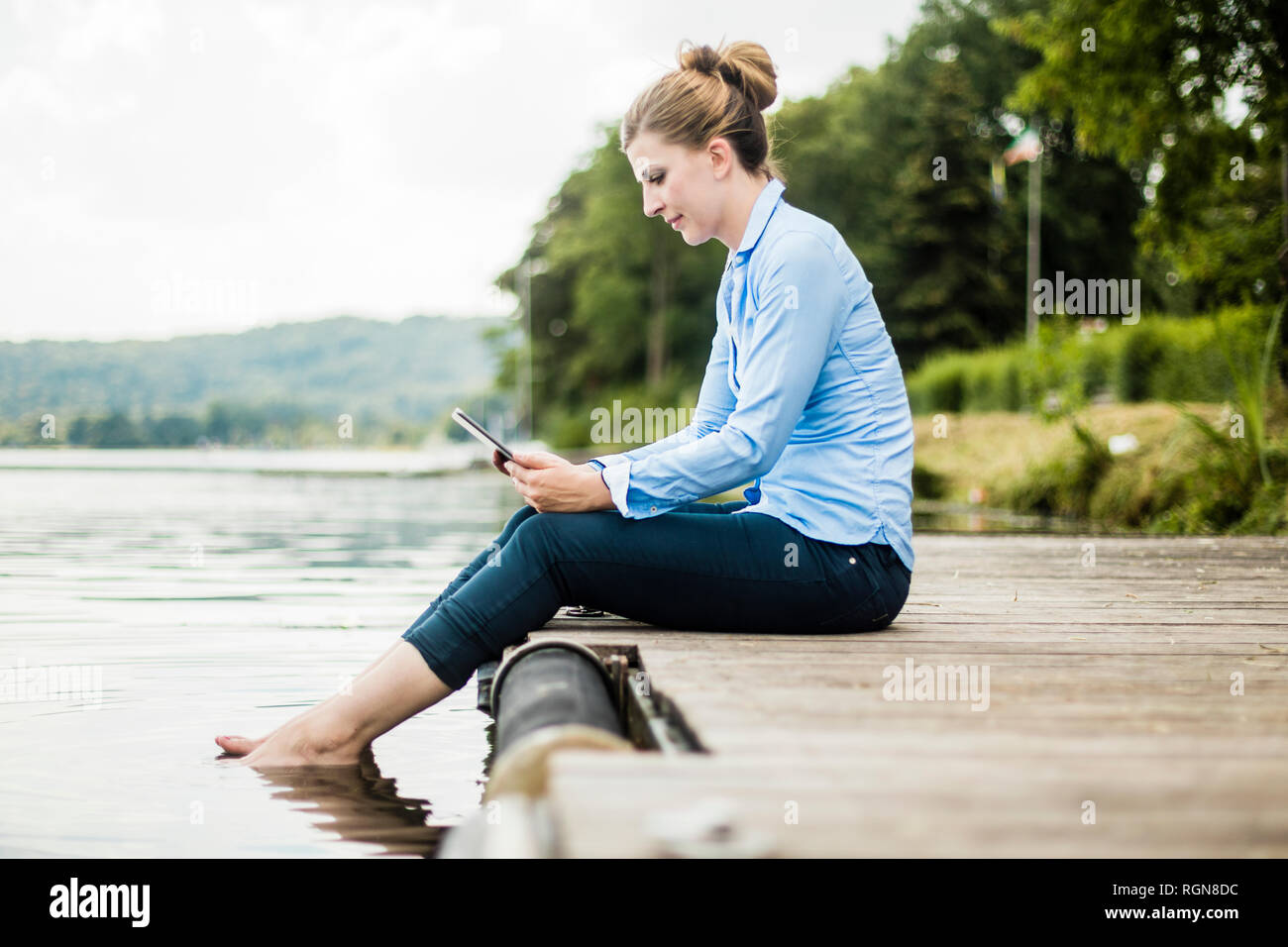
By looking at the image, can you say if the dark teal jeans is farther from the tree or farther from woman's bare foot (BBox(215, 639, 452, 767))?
the tree

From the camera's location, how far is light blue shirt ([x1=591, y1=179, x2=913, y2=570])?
2814 mm

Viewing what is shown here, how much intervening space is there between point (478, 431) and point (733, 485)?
678mm

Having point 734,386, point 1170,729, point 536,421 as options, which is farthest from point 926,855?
point 536,421

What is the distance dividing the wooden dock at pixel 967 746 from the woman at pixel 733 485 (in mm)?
97

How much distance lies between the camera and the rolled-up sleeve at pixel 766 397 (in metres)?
2.80

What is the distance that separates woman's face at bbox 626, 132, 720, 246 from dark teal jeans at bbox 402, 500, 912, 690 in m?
0.70

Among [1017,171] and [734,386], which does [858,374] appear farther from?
[1017,171]

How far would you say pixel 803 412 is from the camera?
9.78ft

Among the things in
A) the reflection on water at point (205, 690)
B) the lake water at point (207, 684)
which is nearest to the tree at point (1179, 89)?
the lake water at point (207, 684)

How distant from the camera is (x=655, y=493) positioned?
2.85 metres

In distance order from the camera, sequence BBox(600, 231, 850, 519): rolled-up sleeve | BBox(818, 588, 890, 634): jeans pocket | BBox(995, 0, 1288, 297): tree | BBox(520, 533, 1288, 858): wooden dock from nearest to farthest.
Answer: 1. BBox(520, 533, 1288, 858): wooden dock
2. BBox(600, 231, 850, 519): rolled-up sleeve
3. BBox(818, 588, 890, 634): jeans pocket
4. BBox(995, 0, 1288, 297): tree

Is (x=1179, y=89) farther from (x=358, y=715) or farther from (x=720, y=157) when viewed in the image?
(x=358, y=715)

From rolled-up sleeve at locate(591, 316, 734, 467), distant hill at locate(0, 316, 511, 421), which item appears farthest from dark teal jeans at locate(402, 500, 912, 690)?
distant hill at locate(0, 316, 511, 421)

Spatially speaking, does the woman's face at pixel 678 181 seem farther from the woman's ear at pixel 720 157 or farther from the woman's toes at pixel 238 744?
the woman's toes at pixel 238 744
